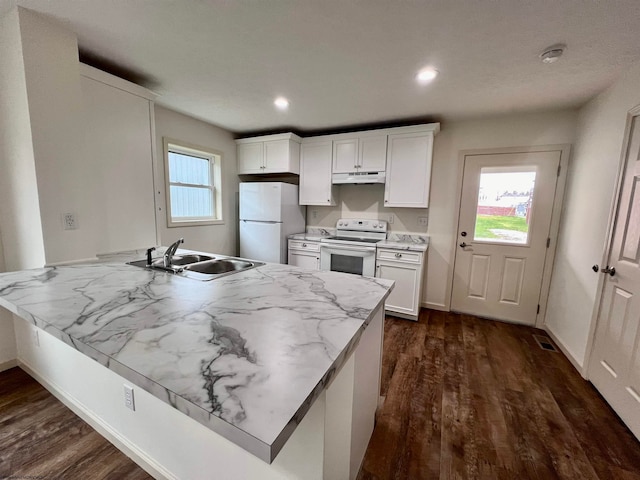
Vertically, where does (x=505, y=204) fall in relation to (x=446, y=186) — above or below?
below

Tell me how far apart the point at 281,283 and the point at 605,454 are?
6.61 feet

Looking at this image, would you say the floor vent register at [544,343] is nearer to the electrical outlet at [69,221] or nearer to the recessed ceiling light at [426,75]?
the recessed ceiling light at [426,75]

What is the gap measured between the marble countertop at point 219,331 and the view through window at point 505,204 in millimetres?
2271

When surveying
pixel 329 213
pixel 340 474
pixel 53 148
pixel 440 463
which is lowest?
pixel 440 463

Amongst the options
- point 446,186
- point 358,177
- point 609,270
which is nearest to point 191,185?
point 358,177

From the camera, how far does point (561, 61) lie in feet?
6.07

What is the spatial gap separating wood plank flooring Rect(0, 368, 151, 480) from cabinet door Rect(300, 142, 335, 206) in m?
3.05

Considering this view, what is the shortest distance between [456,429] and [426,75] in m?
2.46

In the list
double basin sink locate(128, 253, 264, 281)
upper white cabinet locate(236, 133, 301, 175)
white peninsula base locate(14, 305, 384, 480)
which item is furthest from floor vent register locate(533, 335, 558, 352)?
upper white cabinet locate(236, 133, 301, 175)

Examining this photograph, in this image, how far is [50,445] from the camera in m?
1.48

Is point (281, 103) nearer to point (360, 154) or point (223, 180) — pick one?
point (360, 154)

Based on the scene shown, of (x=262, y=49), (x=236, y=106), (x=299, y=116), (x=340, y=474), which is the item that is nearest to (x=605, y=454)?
(x=340, y=474)

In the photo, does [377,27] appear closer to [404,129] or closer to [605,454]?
[404,129]

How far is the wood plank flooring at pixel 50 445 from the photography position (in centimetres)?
134
